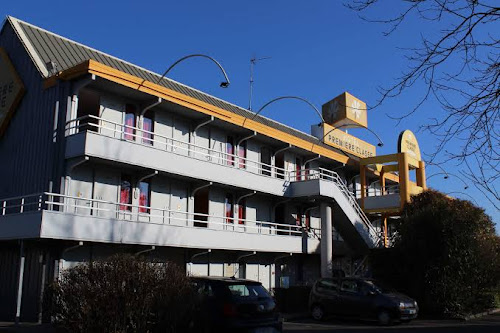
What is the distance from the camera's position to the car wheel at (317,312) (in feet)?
63.4

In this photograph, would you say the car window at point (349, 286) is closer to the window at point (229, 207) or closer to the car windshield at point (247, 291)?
the car windshield at point (247, 291)

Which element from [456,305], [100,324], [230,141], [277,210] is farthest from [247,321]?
[277,210]

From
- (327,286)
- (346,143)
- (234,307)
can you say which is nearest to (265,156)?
(346,143)

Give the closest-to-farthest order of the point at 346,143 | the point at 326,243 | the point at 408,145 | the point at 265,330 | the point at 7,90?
the point at 265,330
the point at 7,90
the point at 326,243
the point at 408,145
the point at 346,143

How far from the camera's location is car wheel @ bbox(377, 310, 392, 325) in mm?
17812

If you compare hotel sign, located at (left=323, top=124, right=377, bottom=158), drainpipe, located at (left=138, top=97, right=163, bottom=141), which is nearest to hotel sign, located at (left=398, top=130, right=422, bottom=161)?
hotel sign, located at (left=323, top=124, right=377, bottom=158)

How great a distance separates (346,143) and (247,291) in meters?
26.0

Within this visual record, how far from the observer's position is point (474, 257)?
21.5m

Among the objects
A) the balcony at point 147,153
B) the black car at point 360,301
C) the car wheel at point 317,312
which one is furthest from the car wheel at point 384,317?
the balcony at point 147,153

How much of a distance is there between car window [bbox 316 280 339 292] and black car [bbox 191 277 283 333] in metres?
7.89

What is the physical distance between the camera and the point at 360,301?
18344 millimetres

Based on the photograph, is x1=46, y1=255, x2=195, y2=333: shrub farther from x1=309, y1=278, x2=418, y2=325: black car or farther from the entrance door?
the entrance door

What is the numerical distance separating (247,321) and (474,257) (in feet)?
47.0

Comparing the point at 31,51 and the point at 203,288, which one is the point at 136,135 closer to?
the point at 31,51
